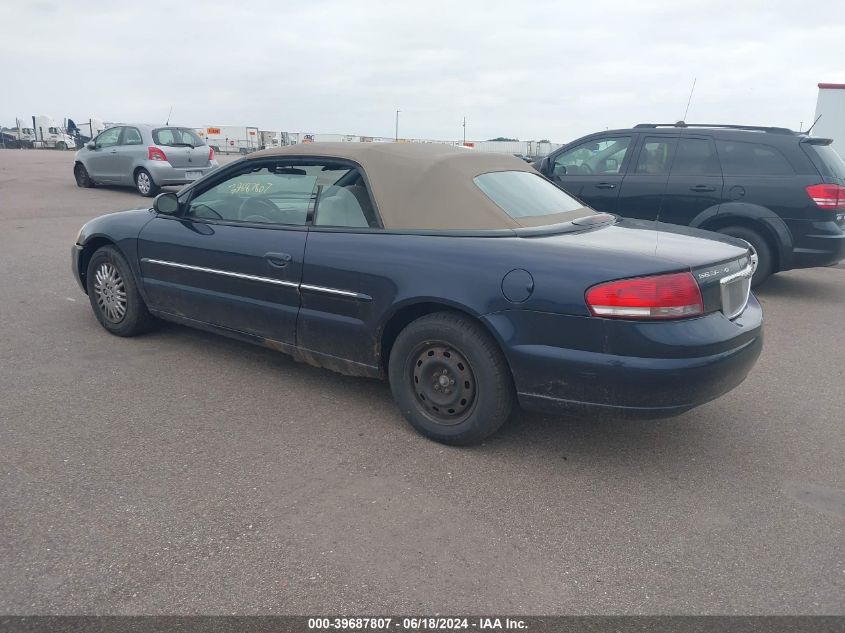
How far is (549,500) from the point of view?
3148 millimetres

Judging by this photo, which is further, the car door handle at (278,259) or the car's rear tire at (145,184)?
the car's rear tire at (145,184)

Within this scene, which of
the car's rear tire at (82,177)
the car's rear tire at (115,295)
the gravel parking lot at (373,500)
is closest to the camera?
the gravel parking lot at (373,500)

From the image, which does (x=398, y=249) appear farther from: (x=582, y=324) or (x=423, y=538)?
(x=423, y=538)

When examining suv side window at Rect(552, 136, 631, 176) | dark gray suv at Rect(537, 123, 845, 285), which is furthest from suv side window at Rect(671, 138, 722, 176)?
suv side window at Rect(552, 136, 631, 176)

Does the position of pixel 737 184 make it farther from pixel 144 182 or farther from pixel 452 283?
pixel 144 182

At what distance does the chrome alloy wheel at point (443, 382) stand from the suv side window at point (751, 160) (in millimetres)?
5321

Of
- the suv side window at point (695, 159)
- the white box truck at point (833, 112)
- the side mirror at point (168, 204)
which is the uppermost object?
the white box truck at point (833, 112)

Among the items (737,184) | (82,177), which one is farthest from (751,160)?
(82,177)

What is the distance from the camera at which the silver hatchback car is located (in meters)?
14.5

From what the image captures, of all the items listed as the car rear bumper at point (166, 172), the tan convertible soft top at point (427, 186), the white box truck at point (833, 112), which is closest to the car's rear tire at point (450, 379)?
the tan convertible soft top at point (427, 186)

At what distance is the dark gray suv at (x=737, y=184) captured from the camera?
7.10 m

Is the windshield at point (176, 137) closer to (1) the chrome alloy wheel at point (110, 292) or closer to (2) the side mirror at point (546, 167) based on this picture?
(2) the side mirror at point (546, 167)

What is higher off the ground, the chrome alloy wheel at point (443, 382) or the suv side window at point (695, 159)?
the suv side window at point (695, 159)

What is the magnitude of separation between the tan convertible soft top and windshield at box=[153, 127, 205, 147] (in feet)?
38.3
